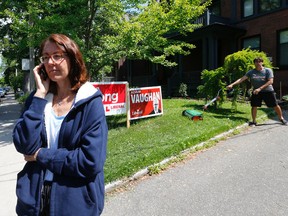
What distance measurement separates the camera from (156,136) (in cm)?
704

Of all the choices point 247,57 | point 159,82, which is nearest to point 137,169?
point 247,57

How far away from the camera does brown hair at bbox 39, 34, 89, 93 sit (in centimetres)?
188

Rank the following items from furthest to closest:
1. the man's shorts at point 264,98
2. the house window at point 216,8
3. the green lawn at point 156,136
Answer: the house window at point 216,8, the man's shorts at point 264,98, the green lawn at point 156,136

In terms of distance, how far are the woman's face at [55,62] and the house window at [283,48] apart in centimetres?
1476

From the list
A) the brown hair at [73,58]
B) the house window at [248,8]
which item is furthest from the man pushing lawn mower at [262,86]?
the house window at [248,8]

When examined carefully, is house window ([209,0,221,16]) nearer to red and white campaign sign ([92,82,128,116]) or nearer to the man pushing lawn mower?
the man pushing lawn mower

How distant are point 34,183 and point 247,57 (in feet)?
28.6

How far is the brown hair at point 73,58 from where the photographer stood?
6.16 ft

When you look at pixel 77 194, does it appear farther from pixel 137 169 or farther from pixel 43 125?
pixel 137 169

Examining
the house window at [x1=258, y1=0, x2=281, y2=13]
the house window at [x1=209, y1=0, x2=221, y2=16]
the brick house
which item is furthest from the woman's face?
the house window at [x1=209, y1=0, x2=221, y2=16]

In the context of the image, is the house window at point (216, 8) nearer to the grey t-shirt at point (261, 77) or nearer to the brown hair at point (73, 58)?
the grey t-shirt at point (261, 77)

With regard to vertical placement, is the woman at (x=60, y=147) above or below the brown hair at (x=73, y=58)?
below

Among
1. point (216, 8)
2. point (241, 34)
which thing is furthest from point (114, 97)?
point (216, 8)

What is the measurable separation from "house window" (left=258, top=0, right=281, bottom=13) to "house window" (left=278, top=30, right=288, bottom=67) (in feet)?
5.13
